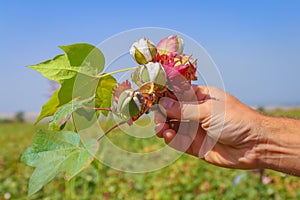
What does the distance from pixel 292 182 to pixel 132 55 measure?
2927 millimetres

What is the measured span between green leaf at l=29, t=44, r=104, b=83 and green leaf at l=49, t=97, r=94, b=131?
58 millimetres

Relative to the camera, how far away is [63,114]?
41.0 inches

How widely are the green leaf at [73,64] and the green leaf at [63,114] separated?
0.06 metres

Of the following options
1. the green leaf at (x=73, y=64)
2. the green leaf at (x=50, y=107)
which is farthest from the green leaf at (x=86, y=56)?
the green leaf at (x=50, y=107)

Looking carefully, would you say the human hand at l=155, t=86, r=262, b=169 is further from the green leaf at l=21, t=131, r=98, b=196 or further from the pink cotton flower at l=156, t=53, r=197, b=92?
the green leaf at l=21, t=131, r=98, b=196

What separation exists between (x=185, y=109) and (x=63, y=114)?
303 mm

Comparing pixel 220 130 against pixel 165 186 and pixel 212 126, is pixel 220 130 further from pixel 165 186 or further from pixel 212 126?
pixel 165 186

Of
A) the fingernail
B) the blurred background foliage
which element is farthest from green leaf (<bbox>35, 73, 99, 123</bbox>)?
the blurred background foliage

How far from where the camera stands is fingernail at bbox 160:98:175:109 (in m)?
1.09

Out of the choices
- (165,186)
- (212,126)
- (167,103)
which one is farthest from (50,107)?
(165,186)

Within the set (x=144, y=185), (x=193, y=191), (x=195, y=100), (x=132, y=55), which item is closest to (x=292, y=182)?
(x=193, y=191)

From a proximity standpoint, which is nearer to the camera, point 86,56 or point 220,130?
point 86,56

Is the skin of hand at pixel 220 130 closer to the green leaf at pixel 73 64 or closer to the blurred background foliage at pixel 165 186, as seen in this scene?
the green leaf at pixel 73 64

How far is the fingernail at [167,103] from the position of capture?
109 cm
